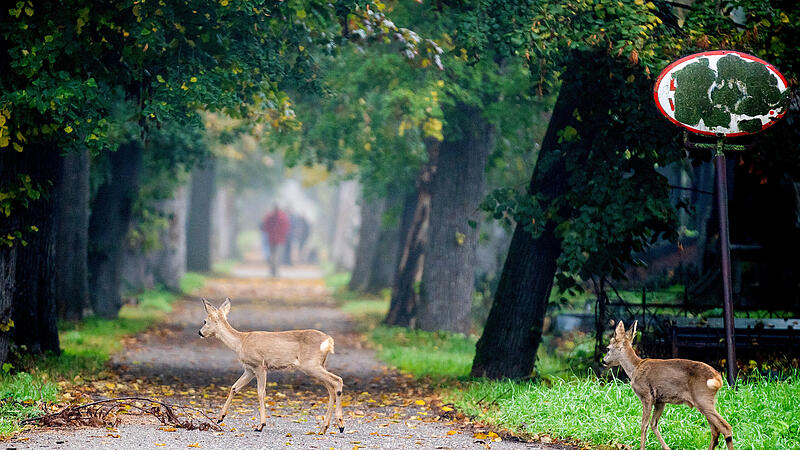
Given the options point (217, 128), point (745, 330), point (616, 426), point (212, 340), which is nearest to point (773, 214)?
point (745, 330)

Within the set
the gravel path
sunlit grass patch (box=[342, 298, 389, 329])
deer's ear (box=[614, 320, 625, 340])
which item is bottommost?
the gravel path

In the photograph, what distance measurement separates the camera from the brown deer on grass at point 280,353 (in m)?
9.01

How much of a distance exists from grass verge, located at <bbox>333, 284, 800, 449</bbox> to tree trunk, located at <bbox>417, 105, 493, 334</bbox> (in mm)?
5846

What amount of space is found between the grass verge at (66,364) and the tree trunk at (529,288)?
484 centimetres

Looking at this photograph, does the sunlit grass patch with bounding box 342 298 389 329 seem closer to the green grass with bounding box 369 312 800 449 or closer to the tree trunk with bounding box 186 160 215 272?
the green grass with bounding box 369 312 800 449

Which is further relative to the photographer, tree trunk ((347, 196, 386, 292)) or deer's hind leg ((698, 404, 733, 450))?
tree trunk ((347, 196, 386, 292))

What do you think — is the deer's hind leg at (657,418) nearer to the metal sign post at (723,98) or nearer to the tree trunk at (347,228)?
the metal sign post at (723,98)

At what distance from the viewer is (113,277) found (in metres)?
A: 19.7

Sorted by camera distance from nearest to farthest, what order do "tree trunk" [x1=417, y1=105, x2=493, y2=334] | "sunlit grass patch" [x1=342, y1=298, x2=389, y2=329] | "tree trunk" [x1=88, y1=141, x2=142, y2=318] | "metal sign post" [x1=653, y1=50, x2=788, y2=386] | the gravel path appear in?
the gravel path → "metal sign post" [x1=653, y1=50, x2=788, y2=386] → "tree trunk" [x1=417, y1=105, x2=493, y2=334] → "tree trunk" [x1=88, y1=141, x2=142, y2=318] → "sunlit grass patch" [x1=342, y1=298, x2=389, y2=329]

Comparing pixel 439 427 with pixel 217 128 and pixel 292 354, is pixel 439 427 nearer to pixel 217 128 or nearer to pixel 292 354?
pixel 292 354

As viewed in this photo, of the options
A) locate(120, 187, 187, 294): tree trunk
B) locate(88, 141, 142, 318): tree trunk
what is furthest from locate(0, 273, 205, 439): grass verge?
locate(120, 187, 187, 294): tree trunk

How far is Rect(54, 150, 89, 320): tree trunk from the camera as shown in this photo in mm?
17281

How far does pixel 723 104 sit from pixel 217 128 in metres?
18.3

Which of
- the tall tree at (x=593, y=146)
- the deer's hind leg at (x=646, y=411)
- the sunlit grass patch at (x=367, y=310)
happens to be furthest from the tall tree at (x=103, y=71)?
the sunlit grass patch at (x=367, y=310)
